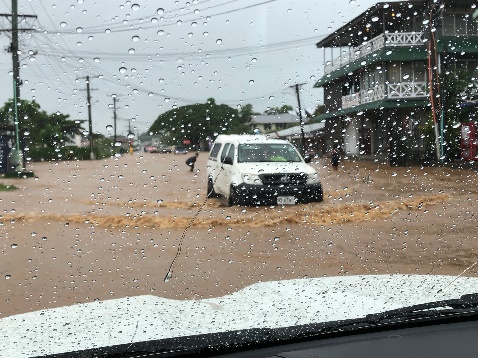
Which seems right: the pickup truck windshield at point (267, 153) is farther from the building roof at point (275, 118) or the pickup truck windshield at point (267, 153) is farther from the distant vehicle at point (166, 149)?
the distant vehicle at point (166, 149)

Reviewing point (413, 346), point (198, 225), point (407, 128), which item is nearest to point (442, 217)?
point (407, 128)

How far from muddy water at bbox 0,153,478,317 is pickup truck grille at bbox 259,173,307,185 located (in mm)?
304

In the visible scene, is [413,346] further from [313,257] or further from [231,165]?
[313,257]

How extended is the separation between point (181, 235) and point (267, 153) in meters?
1.72

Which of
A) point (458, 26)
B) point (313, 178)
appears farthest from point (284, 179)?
point (458, 26)

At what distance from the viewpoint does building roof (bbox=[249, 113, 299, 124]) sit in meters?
4.57

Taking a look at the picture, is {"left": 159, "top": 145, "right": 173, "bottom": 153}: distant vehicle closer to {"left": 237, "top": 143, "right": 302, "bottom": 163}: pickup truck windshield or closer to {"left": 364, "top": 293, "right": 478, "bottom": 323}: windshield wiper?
{"left": 237, "top": 143, "right": 302, "bottom": 163}: pickup truck windshield

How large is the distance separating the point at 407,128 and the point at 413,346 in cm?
490

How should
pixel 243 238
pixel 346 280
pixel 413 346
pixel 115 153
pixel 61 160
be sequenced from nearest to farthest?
pixel 413 346, pixel 346 280, pixel 115 153, pixel 61 160, pixel 243 238

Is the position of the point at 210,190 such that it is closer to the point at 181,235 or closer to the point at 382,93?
the point at 181,235

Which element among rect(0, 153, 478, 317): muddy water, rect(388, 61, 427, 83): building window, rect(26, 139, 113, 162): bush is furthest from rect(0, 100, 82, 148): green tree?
rect(388, 61, 427, 83): building window

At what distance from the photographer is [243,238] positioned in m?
7.32

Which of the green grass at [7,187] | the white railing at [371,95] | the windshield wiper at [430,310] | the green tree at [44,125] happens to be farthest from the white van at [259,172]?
the windshield wiper at [430,310]

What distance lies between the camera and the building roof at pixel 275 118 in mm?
4570
